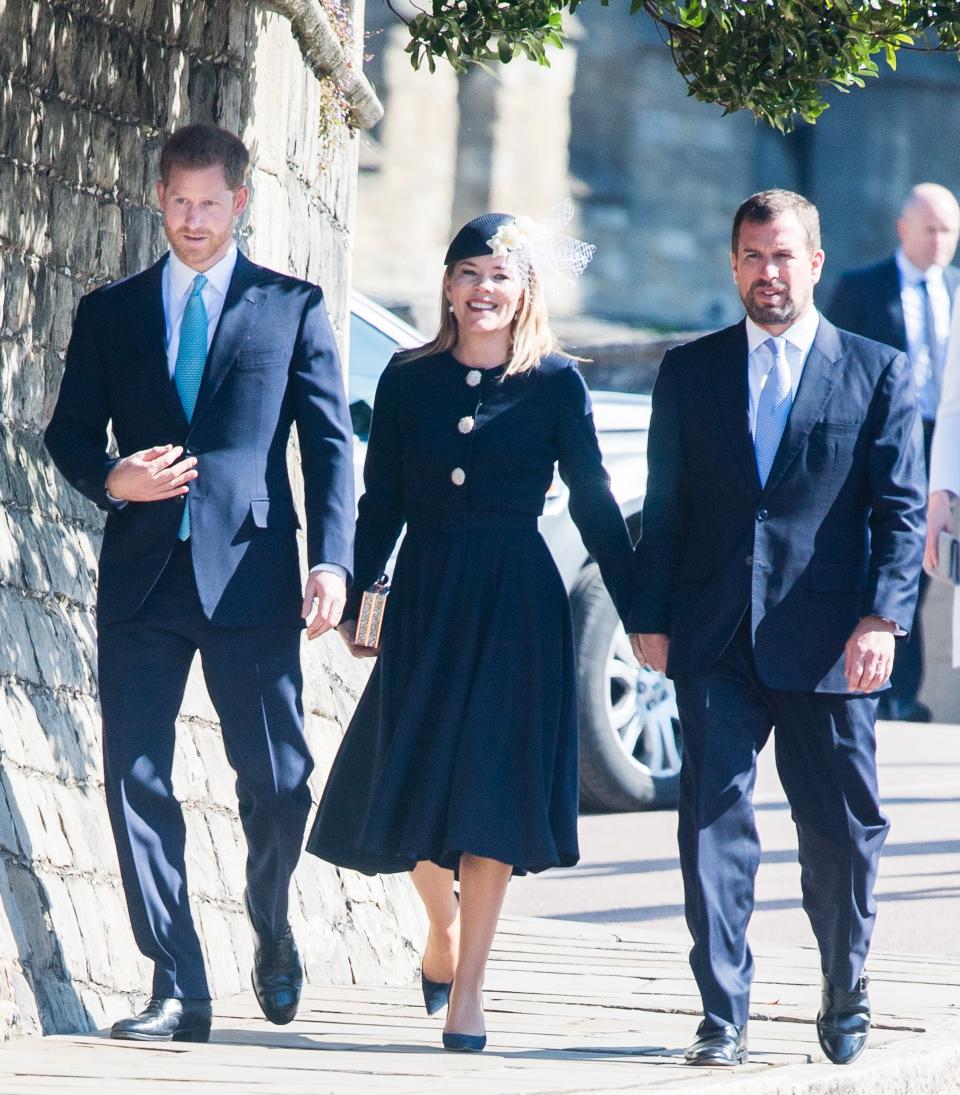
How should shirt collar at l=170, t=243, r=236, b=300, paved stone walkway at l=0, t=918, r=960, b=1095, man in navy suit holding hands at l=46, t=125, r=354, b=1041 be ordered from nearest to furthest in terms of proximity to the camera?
paved stone walkway at l=0, t=918, r=960, b=1095 → man in navy suit holding hands at l=46, t=125, r=354, b=1041 → shirt collar at l=170, t=243, r=236, b=300

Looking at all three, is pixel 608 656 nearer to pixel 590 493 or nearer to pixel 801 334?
pixel 590 493

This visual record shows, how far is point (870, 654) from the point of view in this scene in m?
4.97

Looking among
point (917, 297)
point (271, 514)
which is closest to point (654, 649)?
point (271, 514)

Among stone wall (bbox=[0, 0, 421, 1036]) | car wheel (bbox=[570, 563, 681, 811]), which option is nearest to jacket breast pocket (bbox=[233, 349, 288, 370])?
stone wall (bbox=[0, 0, 421, 1036])

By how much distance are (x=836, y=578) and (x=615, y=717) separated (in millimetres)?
3904

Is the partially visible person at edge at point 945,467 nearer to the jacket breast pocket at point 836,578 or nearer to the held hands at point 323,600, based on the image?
the jacket breast pocket at point 836,578

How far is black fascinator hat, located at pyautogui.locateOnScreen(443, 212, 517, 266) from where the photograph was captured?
544cm

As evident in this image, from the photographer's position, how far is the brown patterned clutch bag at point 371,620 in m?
5.54

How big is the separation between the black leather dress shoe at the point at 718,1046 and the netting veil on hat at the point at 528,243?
1.79m

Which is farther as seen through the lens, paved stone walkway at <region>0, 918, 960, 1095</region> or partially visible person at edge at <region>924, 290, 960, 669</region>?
partially visible person at edge at <region>924, 290, 960, 669</region>

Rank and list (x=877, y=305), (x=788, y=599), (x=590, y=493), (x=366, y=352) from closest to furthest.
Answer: (x=788, y=599) → (x=590, y=493) → (x=366, y=352) → (x=877, y=305)

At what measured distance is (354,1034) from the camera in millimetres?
5371

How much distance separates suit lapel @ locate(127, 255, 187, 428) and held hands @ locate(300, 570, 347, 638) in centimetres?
48

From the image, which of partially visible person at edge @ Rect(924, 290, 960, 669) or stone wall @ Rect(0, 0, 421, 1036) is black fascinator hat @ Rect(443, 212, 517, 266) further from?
partially visible person at edge @ Rect(924, 290, 960, 669)
